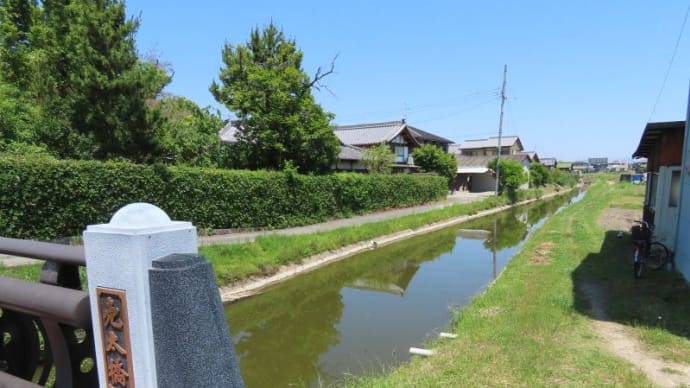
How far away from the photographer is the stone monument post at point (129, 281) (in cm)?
144

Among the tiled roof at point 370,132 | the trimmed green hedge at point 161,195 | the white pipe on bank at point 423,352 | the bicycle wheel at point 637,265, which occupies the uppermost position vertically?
the tiled roof at point 370,132

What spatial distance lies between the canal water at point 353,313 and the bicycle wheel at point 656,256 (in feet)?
12.6

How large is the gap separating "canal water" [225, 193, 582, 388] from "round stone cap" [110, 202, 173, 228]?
15.4 feet

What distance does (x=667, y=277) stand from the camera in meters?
7.77

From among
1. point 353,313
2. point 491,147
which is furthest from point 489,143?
point 353,313

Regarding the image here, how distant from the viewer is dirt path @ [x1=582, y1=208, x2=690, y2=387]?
416 centimetres

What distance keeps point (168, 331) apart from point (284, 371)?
16.7 feet

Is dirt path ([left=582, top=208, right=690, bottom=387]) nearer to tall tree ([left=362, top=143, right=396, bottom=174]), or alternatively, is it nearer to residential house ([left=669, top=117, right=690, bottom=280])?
residential house ([left=669, top=117, right=690, bottom=280])

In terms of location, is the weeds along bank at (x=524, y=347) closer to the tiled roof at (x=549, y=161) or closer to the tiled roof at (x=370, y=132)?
the tiled roof at (x=370, y=132)

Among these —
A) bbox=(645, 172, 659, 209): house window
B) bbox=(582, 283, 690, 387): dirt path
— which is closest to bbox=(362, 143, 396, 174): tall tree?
bbox=(645, 172, 659, 209): house window

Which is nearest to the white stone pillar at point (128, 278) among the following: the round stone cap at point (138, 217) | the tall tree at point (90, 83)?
the round stone cap at point (138, 217)

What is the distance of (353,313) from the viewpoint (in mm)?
8531

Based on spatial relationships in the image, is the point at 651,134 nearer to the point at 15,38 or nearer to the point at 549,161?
the point at 15,38

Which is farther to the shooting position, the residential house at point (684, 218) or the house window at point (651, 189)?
the house window at point (651, 189)
